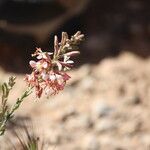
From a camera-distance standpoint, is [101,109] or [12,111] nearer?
[12,111]

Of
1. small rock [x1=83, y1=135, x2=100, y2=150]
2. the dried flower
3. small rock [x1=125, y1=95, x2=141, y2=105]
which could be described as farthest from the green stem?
small rock [x1=125, y1=95, x2=141, y2=105]

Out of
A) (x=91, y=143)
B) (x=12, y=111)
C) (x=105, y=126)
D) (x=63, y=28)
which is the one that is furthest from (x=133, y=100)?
(x=12, y=111)

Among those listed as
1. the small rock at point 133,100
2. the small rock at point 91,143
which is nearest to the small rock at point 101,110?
the small rock at point 133,100

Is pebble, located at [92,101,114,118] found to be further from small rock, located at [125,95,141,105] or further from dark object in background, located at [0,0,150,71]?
dark object in background, located at [0,0,150,71]

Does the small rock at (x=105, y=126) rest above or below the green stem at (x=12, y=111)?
above

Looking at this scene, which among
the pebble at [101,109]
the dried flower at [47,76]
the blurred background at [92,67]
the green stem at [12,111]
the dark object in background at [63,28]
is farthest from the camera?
the dark object in background at [63,28]

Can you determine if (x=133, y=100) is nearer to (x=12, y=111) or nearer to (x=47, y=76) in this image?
(x=12, y=111)

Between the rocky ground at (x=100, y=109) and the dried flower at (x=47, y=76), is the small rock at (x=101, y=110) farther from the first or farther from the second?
the dried flower at (x=47, y=76)
